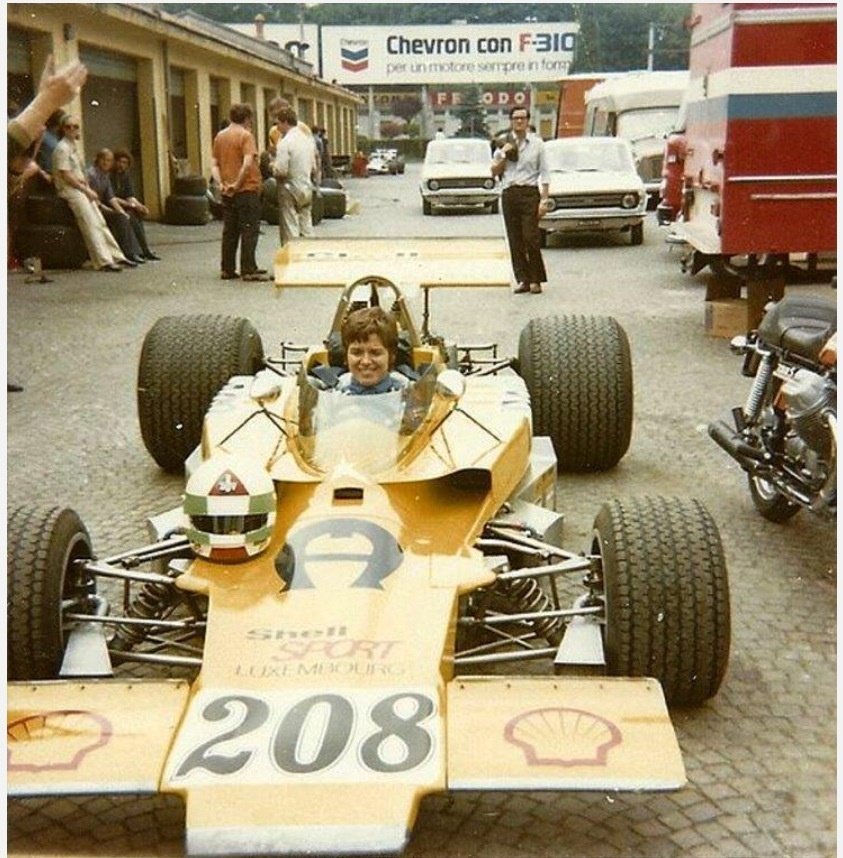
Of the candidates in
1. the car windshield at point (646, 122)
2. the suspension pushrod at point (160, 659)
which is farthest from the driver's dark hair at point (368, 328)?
the car windshield at point (646, 122)

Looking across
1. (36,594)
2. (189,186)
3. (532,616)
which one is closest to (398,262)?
(532,616)

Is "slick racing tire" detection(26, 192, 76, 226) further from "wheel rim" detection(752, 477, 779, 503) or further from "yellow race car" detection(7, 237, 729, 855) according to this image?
"wheel rim" detection(752, 477, 779, 503)

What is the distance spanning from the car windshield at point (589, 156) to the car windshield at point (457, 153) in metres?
5.56

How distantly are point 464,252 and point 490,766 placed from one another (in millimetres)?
3978

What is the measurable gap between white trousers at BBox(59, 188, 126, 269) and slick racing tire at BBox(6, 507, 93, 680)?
10448 millimetres

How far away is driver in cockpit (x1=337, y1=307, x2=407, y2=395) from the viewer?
15.2 ft

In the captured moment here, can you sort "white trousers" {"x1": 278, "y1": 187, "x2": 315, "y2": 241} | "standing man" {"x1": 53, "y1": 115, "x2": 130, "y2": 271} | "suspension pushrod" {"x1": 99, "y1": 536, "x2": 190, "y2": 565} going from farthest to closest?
"white trousers" {"x1": 278, "y1": 187, "x2": 315, "y2": 241} → "standing man" {"x1": 53, "y1": 115, "x2": 130, "y2": 271} → "suspension pushrod" {"x1": 99, "y1": 536, "x2": 190, "y2": 565}

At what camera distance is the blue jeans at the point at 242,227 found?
12570 millimetres

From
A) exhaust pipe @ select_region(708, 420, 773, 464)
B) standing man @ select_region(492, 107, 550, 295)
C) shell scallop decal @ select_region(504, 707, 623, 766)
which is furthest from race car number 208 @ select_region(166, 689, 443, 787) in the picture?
standing man @ select_region(492, 107, 550, 295)

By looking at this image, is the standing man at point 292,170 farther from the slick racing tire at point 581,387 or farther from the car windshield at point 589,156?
the slick racing tire at point 581,387

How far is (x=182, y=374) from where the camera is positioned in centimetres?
588

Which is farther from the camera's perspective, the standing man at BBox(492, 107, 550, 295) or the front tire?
the front tire

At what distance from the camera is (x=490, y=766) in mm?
2875

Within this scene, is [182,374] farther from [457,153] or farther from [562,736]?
[457,153]
